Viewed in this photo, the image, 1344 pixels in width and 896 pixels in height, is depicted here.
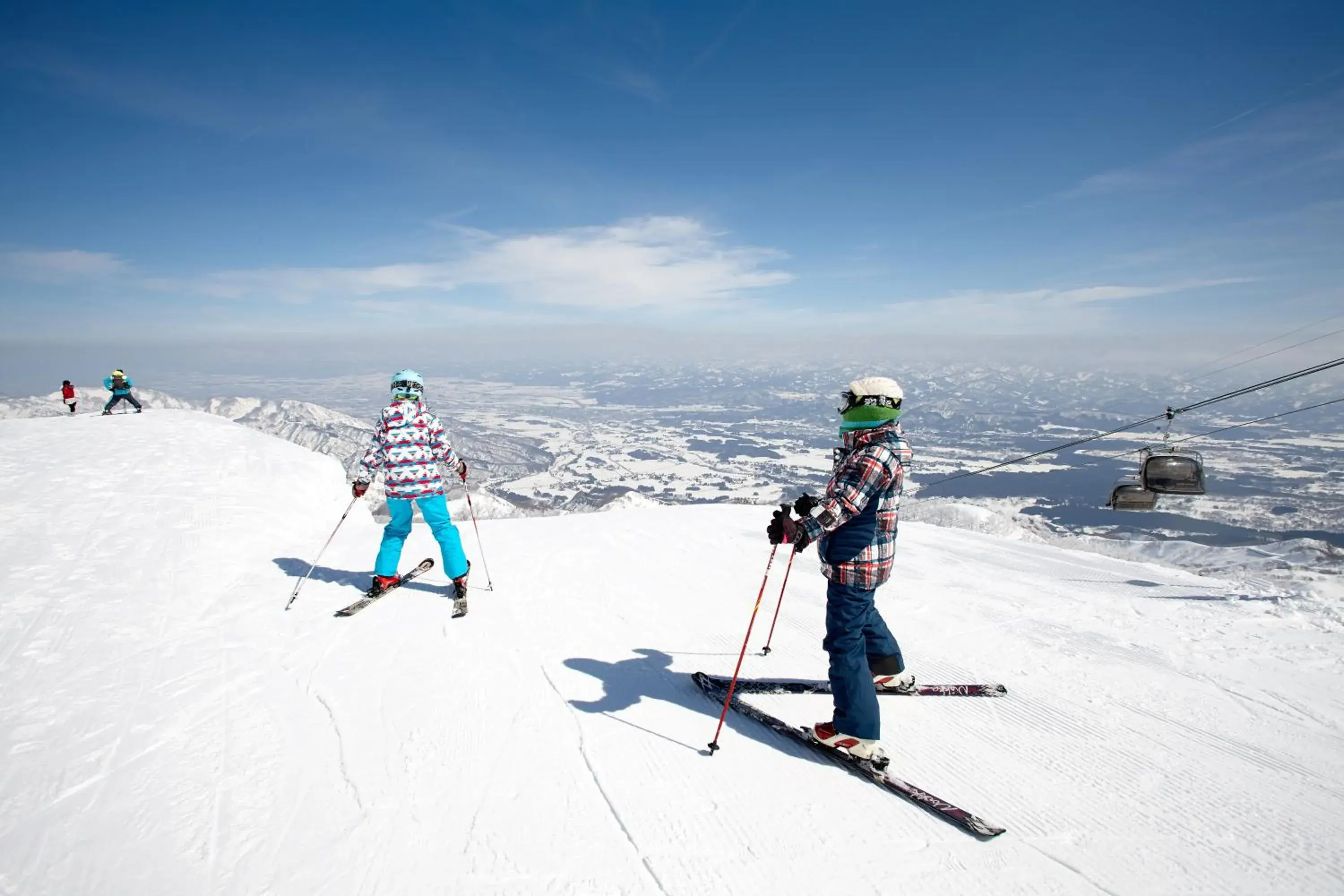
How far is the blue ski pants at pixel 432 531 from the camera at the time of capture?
5.96 metres

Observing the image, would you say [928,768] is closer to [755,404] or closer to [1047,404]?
[755,404]

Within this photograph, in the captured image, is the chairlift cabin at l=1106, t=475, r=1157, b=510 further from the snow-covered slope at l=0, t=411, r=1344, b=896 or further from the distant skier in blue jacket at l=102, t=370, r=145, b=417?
the distant skier in blue jacket at l=102, t=370, r=145, b=417

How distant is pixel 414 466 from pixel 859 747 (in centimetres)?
493

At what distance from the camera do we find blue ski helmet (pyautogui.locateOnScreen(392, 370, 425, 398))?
5938mm

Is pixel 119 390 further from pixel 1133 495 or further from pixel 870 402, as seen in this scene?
pixel 1133 495

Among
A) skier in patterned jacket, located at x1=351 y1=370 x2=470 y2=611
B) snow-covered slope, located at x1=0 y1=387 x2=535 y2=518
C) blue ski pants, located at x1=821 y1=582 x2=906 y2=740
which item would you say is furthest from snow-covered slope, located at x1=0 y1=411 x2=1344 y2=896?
snow-covered slope, located at x1=0 y1=387 x2=535 y2=518

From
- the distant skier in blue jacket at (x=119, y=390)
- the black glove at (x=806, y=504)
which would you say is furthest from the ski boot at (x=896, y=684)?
the distant skier in blue jacket at (x=119, y=390)

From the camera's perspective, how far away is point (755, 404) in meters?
168

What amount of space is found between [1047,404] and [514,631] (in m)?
186

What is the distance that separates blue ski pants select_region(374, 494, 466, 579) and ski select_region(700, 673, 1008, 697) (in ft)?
10.2

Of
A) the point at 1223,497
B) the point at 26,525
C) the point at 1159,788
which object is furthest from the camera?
the point at 1223,497

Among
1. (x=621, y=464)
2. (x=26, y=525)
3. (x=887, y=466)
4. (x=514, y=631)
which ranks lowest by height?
(x=621, y=464)

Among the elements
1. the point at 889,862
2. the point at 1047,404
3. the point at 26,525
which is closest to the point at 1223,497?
the point at 889,862

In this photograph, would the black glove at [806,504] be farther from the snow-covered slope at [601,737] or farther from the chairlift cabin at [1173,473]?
the chairlift cabin at [1173,473]
